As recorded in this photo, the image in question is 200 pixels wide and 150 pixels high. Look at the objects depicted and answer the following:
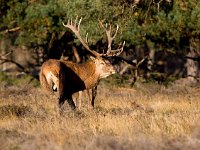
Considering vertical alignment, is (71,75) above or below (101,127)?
above

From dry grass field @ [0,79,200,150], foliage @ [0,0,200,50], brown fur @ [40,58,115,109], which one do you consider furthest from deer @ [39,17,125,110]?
foliage @ [0,0,200,50]

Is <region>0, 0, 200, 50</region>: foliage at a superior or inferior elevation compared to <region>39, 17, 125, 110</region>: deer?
superior

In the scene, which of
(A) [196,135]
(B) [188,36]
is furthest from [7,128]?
(B) [188,36]

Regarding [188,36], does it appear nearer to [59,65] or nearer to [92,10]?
[92,10]

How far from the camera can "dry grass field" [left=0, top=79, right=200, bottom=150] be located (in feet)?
28.8

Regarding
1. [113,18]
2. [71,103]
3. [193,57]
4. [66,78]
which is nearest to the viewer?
[71,103]

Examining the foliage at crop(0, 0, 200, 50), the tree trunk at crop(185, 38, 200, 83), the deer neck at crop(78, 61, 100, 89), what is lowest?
the tree trunk at crop(185, 38, 200, 83)

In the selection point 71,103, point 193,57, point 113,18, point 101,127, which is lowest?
point 193,57

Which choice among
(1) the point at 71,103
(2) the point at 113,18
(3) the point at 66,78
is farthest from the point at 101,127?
(2) the point at 113,18

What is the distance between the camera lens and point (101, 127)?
10.5 metres

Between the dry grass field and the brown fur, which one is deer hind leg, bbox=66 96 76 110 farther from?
the dry grass field

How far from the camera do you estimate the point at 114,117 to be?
11.7 meters

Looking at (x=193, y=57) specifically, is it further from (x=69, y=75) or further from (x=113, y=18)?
(x=69, y=75)

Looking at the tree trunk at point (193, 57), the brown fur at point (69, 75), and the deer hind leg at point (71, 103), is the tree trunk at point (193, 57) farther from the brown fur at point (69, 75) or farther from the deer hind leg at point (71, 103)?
the deer hind leg at point (71, 103)
